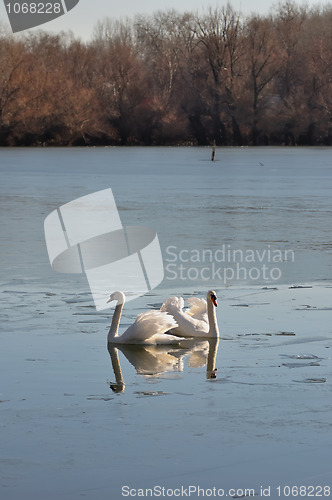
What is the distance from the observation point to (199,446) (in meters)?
4.55

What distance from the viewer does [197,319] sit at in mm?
7332

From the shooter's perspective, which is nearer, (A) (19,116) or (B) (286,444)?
(B) (286,444)

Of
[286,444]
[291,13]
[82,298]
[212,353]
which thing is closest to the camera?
[286,444]

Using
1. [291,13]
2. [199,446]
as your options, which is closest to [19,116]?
[291,13]

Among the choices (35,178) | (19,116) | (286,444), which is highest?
(286,444)

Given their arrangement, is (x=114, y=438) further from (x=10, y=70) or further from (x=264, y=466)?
(x=10, y=70)

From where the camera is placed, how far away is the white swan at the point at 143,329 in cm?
672

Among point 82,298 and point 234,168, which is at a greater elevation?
point 82,298

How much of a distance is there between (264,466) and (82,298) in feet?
14.7

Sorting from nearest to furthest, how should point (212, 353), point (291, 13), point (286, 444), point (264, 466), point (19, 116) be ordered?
point (264, 466) < point (286, 444) < point (212, 353) < point (19, 116) < point (291, 13)

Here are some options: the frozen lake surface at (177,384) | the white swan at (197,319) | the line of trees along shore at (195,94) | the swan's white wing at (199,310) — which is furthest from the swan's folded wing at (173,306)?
the line of trees along shore at (195,94)

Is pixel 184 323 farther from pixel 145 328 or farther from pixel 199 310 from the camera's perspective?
pixel 145 328

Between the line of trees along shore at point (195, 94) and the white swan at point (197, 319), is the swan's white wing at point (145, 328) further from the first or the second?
the line of trees along shore at point (195, 94)

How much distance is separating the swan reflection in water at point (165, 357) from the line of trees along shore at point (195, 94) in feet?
204
